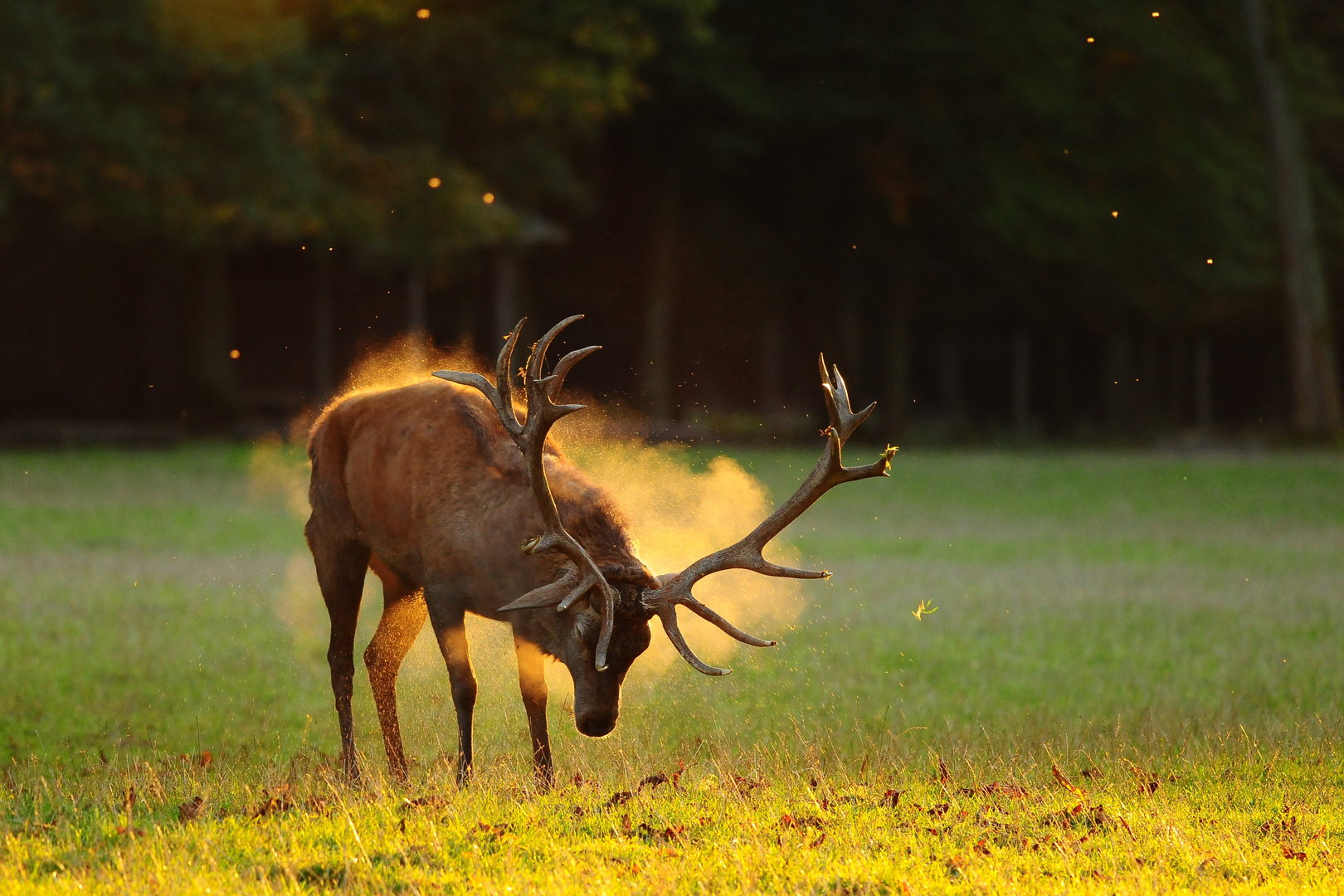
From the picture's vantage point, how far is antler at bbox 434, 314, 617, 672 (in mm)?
5691

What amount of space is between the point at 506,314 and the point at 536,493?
23.8 m

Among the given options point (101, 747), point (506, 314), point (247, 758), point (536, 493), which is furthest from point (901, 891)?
point (506, 314)

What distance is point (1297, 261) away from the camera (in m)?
30.9

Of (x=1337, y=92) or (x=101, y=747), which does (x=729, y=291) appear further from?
(x=101, y=747)

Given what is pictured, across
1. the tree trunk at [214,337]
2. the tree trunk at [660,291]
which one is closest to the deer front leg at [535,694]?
the tree trunk at [214,337]

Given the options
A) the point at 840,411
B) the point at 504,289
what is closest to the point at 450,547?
the point at 840,411

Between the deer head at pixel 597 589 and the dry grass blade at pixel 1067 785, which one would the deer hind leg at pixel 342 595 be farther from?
the dry grass blade at pixel 1067 785

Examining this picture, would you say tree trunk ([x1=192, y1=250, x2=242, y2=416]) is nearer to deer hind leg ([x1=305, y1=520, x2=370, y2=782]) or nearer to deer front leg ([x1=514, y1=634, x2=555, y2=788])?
deer hind leg ([x1=305, y1=520, x2=370, y2=782])

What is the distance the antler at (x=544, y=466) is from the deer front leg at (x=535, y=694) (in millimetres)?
235

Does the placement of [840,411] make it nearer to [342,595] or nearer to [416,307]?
[342,595]

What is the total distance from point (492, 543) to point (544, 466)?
0.43m

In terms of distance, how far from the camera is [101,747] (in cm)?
721

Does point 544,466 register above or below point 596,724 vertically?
above

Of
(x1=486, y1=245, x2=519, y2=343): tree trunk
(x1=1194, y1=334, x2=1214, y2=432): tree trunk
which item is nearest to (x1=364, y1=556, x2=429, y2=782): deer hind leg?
(x1=486, y1=245, x2=519, y2=343): tree trunk
